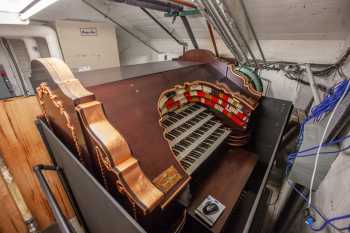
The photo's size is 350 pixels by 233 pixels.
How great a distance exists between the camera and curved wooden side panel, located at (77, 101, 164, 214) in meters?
0.55

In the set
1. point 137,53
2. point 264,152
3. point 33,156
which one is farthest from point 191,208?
point 137,53

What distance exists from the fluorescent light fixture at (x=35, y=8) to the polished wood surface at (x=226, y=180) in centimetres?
238

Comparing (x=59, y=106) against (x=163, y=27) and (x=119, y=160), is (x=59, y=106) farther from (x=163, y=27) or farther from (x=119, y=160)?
(x=163, y=27)

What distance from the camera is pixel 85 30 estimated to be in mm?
2463

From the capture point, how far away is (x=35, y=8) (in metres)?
1.83

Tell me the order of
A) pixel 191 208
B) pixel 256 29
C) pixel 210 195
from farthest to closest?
pixel 256 29 → pixel 210 195 → pixel 191 208

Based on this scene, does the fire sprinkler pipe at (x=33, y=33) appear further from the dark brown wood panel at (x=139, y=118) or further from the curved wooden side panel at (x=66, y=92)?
the dark brown wood panel at (x=139, y=118)

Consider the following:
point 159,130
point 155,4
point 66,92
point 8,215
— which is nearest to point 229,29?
point 155,4

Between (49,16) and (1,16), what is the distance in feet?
1.81

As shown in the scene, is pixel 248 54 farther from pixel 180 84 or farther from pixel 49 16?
pixel 49 16

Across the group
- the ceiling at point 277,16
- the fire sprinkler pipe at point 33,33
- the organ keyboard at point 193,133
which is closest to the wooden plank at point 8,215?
the organ keyboard at point 193,133

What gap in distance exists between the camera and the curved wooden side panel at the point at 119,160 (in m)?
0.55

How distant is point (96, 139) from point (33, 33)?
2.49 meters

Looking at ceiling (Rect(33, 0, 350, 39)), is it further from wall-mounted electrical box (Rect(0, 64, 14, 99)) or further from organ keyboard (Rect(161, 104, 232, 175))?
organ keyboard (Rect(161, 104, 232, 175))
